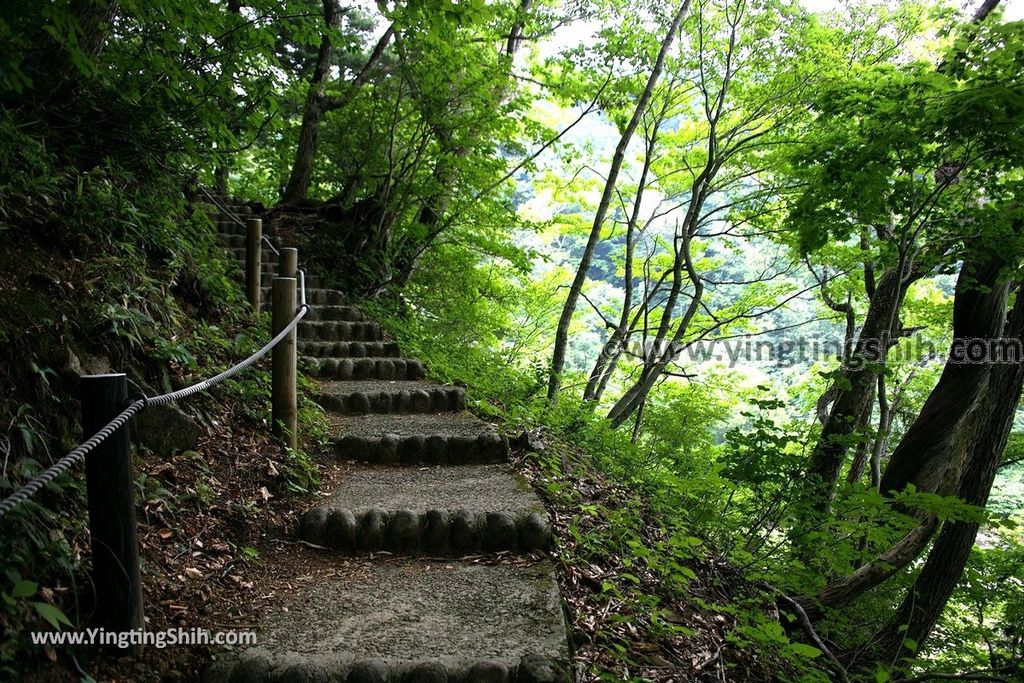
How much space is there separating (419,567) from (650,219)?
9.03 m

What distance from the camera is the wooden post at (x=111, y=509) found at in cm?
191

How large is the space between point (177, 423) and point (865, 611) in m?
7.27

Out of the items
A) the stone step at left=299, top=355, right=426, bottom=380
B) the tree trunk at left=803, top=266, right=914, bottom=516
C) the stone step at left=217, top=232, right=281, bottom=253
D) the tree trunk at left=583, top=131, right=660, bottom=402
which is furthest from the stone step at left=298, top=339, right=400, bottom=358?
the tree trunk at left=803, top=266, right=914, bottom=516

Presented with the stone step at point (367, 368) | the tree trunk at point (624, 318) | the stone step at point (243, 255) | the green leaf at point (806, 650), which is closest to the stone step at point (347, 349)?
→ the stone step at point (367, 368)

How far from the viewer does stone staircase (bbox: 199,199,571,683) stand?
2.22m

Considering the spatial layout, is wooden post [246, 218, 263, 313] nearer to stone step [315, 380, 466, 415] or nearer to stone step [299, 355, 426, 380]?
stone step [299, 355, 426, 380]

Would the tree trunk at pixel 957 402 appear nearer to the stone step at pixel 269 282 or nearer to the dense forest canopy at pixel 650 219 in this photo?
the dense forest canopy at pixel 650 219

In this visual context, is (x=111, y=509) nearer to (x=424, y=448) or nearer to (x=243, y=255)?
(x=424, y=448)

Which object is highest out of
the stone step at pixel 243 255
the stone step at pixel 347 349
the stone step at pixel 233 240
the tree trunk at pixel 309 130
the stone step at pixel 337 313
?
the tree trunk at pixel 309 130

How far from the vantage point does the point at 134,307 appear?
12.3 ft

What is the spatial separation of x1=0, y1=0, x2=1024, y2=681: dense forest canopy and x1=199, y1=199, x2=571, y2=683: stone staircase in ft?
1.31

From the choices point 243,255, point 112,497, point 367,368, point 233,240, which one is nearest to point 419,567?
point 112,497

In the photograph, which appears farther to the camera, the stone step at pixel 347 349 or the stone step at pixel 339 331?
the stone step at pixel 339 331

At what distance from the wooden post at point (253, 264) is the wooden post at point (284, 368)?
2785 mm
